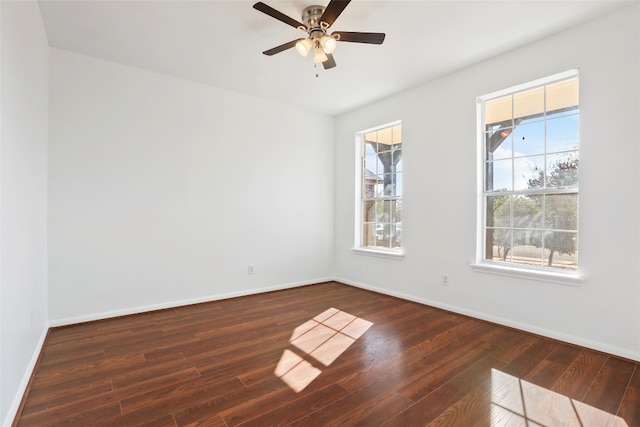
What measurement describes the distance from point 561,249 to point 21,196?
430cm

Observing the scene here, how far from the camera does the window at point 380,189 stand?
4465 mm

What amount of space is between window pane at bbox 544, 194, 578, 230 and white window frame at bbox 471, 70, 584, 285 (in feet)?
0.27

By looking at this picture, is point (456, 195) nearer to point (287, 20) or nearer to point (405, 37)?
point (405, 37)

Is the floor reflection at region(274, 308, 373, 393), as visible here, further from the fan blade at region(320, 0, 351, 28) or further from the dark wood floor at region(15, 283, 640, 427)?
the fan blade at region(320, 0, 351, 28)

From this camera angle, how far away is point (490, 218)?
3469 mm

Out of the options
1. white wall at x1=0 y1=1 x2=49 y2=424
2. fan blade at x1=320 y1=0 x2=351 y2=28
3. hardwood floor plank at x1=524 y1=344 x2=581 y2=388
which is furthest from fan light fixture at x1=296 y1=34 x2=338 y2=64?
hardwood floor plank at x1=524 y1=344 x2=581 y2=388

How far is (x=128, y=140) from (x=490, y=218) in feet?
13.5

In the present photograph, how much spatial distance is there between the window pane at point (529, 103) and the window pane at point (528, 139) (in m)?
0.11

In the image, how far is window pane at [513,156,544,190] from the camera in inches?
122

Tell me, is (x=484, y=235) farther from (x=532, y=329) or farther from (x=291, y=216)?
(x=291, y=216)

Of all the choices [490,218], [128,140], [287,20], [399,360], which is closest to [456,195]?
[490,218]

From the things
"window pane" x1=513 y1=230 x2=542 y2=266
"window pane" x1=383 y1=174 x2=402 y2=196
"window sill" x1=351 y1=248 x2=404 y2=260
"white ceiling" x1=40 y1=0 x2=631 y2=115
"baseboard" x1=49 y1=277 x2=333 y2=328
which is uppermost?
"white ceiling" x1=40 y1=0 x2=631 y2=115

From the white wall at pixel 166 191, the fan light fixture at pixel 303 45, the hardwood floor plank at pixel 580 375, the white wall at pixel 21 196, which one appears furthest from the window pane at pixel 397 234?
the white wall at pixel 21 196

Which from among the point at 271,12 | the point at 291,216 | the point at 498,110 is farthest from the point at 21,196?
the point at 498,110
